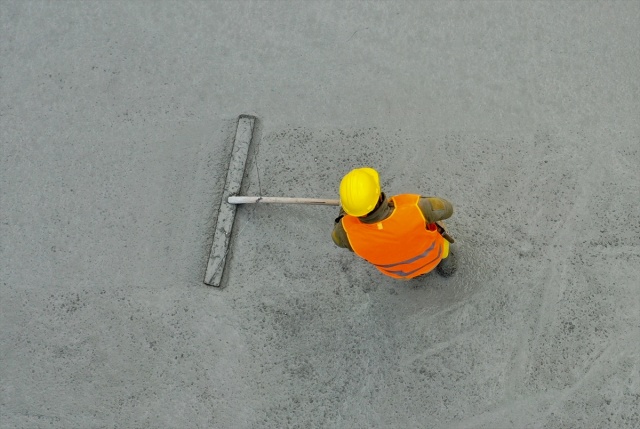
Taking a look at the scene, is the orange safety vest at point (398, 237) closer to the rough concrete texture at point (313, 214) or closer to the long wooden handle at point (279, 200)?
the long wooden handle at point (279, 200)

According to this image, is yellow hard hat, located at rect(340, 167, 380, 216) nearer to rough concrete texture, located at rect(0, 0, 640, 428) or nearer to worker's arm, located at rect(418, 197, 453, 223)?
worker's arm, located at rect(418, 197, 453, 223)

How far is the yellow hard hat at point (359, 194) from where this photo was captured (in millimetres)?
2436

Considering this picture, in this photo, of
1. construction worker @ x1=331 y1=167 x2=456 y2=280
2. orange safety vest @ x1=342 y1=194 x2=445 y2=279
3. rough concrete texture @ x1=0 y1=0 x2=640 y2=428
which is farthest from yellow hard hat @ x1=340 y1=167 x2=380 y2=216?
rough concrete texture @ x1=0 y1=0 x2=640 y2=428

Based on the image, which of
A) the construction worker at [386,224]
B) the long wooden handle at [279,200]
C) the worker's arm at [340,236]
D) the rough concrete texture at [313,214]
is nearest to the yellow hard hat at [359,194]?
the construction worker at [386,224]

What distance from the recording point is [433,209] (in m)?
2.65

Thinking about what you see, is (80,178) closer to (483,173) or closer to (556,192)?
(483,173)

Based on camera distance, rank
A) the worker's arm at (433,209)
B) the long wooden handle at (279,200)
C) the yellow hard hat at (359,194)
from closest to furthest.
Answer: the yellow hard hat at (359,194) → the worker's arm at (433,209) → the long wooden handle at (279,200)

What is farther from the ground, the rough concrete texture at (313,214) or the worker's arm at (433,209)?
the worker's arm at (433,209)

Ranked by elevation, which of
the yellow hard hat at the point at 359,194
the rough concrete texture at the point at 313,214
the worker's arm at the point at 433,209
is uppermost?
the yellow hard hat at the point at 359,194

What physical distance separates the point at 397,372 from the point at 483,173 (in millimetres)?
1286

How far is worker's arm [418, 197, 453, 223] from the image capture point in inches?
103

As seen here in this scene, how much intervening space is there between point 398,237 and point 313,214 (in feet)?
3.44

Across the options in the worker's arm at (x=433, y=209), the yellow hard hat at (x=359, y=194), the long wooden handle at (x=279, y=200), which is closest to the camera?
the yellow hard hat at (x=359, y=194)

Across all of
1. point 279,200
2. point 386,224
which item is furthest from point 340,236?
point 279,200
